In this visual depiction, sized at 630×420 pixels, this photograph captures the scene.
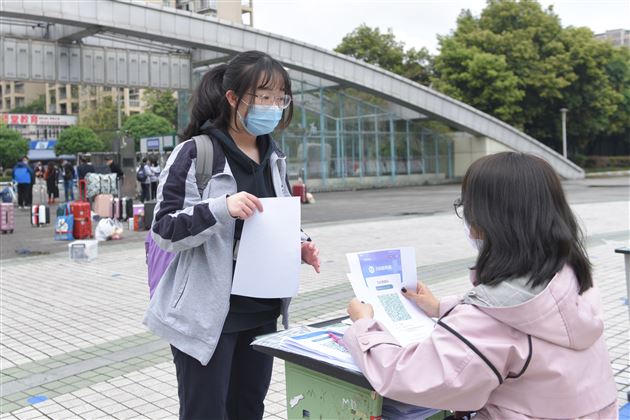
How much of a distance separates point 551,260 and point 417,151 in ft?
108

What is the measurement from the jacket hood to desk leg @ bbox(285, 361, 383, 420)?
454 millimetres

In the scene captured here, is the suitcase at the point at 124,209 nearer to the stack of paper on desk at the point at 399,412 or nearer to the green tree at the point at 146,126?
the stack of paper on desk at the point at 399,412

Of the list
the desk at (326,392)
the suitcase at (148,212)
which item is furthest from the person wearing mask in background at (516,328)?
the suitcase at (148,212)

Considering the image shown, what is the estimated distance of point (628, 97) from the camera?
44.2 m

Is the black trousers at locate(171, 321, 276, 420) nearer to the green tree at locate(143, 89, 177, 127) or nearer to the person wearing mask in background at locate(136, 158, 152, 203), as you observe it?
the person wearing mask in background at locate(136, 158, 152, 203)

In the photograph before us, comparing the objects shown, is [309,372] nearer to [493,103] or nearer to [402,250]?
[402,250]

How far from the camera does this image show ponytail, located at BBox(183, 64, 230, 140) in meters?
2.41

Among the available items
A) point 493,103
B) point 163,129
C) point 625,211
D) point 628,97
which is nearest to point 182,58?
point 625,211

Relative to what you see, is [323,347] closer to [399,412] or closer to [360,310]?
[360,310]

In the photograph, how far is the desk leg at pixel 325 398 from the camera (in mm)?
1907

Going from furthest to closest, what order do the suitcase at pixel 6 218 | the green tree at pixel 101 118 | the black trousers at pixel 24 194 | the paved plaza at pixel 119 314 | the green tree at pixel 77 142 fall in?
the green tree at pixel 101 118 → the green tree at pixel 77 142 → the black trousers at pixel 24 194 → the suitcase at pixel 6 218 → the paved plaza at pixel 119 314

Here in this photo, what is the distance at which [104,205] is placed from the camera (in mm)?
14562

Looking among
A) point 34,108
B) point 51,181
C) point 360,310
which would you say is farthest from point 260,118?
point 34,108

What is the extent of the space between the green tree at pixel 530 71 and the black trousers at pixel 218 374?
116ft
